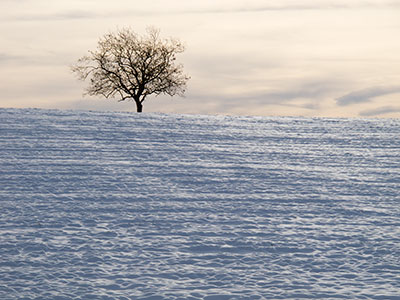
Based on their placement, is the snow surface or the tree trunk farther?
the tree trunk

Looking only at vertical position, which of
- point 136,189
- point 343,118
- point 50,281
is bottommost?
point 50,281

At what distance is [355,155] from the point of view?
984 cm

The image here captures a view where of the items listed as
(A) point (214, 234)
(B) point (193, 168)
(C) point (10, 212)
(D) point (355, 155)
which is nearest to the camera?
(A) point (214, 234)

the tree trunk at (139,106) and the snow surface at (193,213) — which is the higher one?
the tree trunk at (139,106)

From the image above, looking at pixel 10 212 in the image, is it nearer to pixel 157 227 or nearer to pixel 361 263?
pixel 157 227

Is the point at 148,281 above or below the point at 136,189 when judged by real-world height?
below

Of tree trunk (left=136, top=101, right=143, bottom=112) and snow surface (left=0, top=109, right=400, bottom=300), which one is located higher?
tree trunk (left=136, top=101, right=143, bottom=112)

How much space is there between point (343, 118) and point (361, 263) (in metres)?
9.13

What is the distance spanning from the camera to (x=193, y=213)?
6.27m

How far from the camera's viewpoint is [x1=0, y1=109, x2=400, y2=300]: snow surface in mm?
4516

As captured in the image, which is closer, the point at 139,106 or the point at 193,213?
the point at 193,213

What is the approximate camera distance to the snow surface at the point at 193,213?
4516 millimetres

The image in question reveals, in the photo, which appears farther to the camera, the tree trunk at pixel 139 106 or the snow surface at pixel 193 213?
the tree trunk at pixel 139 106

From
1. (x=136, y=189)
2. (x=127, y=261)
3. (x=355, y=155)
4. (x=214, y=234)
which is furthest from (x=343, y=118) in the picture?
(x=127, y=261)
